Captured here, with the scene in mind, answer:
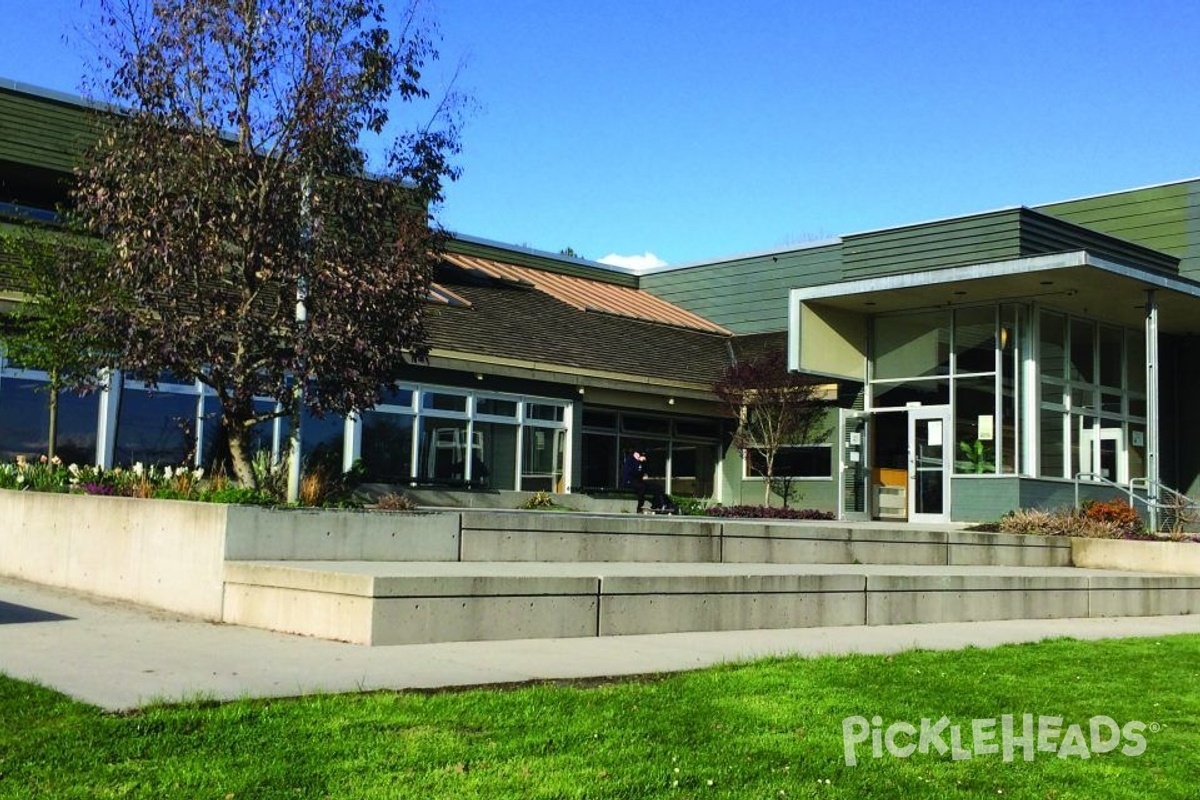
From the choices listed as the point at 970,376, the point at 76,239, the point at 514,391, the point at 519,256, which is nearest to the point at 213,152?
the point at 76,239

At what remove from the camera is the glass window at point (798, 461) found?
1116 inches

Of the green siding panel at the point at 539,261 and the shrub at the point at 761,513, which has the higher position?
the green siding panel at the point at 539,261

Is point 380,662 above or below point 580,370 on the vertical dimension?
below

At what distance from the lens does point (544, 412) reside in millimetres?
25844

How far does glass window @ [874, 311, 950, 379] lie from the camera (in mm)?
25906

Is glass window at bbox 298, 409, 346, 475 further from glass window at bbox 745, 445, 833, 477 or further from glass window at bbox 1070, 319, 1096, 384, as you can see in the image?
glass window at bbox 1070, 319, 1096, 384

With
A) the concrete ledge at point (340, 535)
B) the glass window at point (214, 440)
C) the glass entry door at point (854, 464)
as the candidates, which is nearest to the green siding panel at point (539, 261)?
the glass entry door at point (854, 464)

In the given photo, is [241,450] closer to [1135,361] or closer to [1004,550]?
[1004,550]

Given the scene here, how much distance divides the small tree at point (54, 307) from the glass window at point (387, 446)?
224 inches

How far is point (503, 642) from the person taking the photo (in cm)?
945

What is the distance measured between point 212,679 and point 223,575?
3.42m

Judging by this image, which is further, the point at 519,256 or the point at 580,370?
the point at 519,256

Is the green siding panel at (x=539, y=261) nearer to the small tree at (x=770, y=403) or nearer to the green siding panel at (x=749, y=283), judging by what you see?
the green siding panel at (x=749, y=283)

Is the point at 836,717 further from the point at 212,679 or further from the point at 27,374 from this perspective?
the point at 27,374
